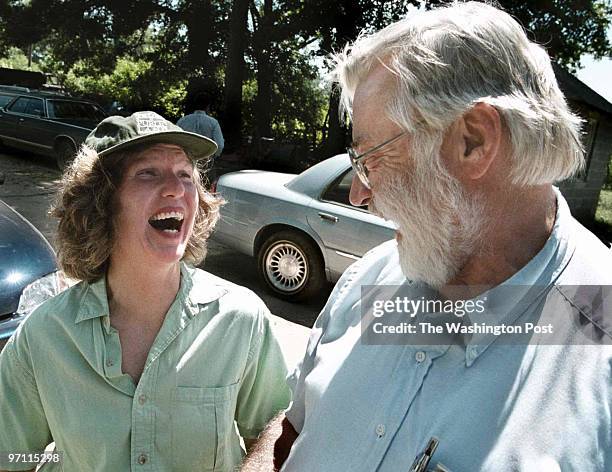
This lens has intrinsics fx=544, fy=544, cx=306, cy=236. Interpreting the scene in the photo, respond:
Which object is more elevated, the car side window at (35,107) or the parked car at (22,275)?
the car side window at (35,107)

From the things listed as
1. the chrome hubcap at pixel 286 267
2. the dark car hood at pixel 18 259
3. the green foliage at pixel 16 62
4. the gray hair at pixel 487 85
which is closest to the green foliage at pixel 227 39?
the chrome hubcap at pixel 286 267

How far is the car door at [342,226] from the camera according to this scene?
15.0 feet

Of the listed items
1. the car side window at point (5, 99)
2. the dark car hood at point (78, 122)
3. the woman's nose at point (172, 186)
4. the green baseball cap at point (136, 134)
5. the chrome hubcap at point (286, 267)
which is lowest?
the chrome hubcap at point (286, 267)

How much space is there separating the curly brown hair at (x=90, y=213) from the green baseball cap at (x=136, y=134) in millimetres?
42

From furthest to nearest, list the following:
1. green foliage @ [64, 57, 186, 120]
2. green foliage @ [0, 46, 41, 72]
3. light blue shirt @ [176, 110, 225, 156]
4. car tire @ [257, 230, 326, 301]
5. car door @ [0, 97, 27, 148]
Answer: green foliage @ [0, 46, 41, 72]
green foliage @ [64, 57, 186, 120]
car door @ [0, 97, 27, 148]
light blue shirt @ [176, 110, 225, 156]
car tire @ [257, 230, 326, 301]

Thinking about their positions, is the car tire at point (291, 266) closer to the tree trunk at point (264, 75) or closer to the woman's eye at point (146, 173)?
the woman's eye at point (146, 173)

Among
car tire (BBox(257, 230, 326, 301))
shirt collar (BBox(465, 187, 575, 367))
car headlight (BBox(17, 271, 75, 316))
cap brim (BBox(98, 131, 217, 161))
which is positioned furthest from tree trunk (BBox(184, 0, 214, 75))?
shirt collar (BBox(465, 187, 575, 367))

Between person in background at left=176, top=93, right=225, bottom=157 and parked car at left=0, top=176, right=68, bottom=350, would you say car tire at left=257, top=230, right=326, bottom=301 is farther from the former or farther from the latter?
person in background at left=176, top=93, right=225, bottom=157

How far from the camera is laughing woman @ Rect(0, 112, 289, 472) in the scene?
1.52m

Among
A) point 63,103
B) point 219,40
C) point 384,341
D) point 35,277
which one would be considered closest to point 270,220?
point 35,277

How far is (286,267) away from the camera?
5.28 m

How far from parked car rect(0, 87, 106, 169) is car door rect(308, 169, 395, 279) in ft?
24.7

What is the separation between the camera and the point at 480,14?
3.86 ft

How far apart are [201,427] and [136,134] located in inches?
35.3
